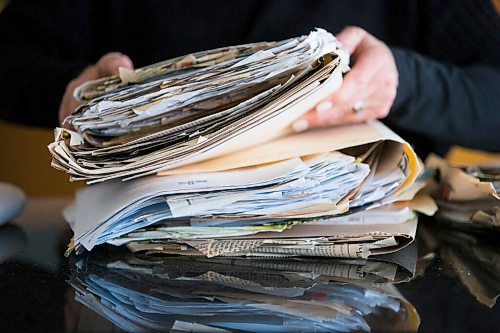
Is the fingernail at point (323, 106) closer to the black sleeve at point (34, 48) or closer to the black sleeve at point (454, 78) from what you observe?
the black sleeve at point (454, 78)

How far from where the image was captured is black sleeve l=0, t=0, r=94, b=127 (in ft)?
3.14

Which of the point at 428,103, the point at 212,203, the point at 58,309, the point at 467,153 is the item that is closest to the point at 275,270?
the point at 212,203

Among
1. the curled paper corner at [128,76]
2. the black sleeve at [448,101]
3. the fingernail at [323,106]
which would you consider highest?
Result: the curled paper corner at [128,76]

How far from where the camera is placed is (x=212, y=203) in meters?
0.56

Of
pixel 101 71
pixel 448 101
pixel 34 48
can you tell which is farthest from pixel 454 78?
pixel 34 48

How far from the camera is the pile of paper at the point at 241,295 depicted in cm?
46

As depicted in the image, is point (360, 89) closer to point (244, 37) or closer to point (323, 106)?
point (323, 106)

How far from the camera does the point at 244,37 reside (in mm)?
981

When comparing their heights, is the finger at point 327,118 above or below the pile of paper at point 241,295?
above

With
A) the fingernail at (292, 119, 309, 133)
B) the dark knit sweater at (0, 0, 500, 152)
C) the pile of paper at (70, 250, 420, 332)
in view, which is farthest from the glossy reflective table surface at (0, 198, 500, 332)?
the dark knit sweater at (0, 0, 500, 152)

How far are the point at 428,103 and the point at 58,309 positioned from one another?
51 centimetres

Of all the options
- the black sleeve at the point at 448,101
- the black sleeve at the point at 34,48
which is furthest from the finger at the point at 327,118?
the black sleeve at the point at 34,48

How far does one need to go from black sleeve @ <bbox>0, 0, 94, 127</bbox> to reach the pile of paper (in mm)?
443

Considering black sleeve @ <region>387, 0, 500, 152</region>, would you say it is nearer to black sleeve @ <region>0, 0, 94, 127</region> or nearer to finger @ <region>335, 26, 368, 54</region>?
finger @ <region>335, 26, 368, 54</region>
